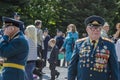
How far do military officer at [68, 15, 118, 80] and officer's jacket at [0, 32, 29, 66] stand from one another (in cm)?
124

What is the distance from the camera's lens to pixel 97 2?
1463 inches

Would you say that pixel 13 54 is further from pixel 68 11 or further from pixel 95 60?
pixel 68 11

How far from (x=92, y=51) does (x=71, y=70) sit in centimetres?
41

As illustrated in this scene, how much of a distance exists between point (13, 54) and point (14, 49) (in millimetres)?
85

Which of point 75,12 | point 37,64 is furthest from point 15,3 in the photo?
point 37,64

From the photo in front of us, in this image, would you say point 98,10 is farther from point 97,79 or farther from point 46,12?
point 97,79

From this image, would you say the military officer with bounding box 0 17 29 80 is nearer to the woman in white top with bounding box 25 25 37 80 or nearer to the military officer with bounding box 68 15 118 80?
the military officer with bounding box 68 15 118 80

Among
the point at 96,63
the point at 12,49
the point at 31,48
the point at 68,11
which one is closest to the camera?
the point at 96,63

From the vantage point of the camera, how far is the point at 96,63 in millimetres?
6797

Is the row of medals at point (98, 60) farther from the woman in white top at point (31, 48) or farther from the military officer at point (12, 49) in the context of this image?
the woman in white top at point (31, 48)

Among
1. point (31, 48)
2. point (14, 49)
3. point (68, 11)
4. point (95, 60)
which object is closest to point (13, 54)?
point (14, 49)

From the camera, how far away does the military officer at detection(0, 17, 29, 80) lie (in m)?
7.66

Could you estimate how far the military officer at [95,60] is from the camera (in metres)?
6.78

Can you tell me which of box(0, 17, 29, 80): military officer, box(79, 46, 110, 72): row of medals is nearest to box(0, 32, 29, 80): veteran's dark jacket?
box(0, 17, 29, 80): military officer
